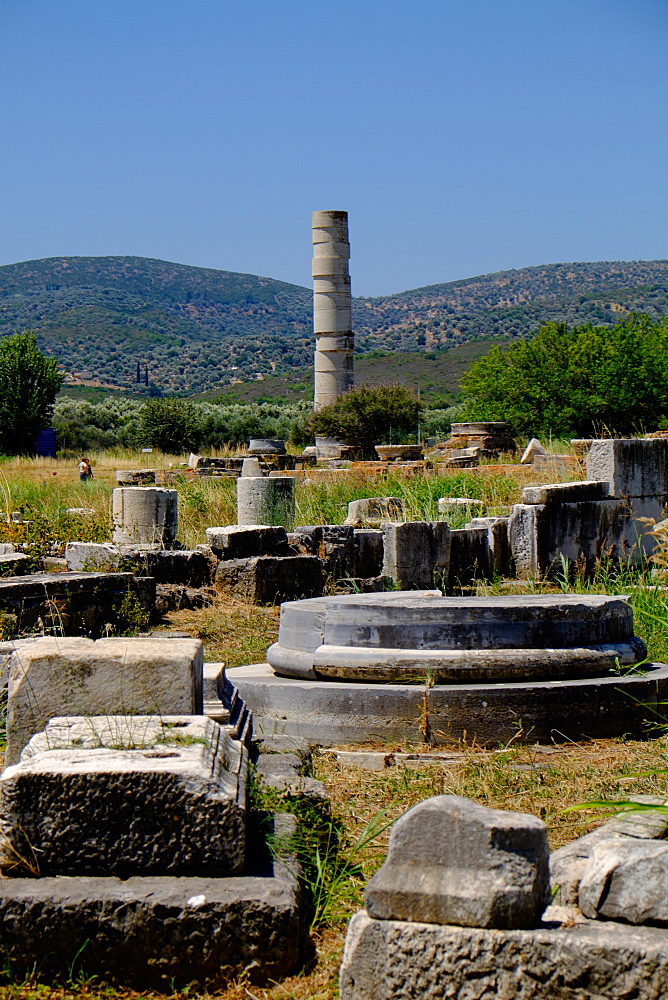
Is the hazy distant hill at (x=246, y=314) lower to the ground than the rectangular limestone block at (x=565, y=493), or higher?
higher

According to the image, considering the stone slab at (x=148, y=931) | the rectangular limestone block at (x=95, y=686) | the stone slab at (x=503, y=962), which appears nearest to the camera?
the stone slab at (x=503, y=962)

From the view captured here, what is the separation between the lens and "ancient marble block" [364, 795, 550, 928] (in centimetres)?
270

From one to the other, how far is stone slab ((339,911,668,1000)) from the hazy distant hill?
201 feet

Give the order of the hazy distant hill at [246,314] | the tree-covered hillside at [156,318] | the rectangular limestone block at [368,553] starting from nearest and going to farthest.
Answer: the rectangular limestone block at [368,553] → the hazy distant hill at [246,314] → the tree-covered hillside at [156,318]

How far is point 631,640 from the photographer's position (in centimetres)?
612

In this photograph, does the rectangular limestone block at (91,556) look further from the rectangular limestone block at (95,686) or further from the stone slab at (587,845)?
the stone slab at (587,845)

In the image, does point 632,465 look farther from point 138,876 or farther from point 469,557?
point 138,876

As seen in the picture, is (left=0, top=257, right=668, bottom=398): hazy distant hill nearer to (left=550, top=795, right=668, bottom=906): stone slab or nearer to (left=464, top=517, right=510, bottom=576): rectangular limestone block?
(left=464, top=517, right=510, bottom=576): rectangular limestone block

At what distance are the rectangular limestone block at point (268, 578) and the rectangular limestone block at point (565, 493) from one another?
98.4 inches

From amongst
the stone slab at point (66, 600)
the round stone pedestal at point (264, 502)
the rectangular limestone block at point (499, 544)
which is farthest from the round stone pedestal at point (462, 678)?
the round stone pedestal at point (264, 502)

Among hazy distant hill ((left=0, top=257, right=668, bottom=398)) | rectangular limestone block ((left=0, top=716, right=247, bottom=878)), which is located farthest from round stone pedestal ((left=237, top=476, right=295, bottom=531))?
hazy distant hill ((left=0, top=257, right=668, bottom=398))

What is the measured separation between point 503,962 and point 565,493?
765 centimetres

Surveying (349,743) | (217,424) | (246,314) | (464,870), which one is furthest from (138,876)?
(246,314)

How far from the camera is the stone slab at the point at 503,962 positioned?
8.51 feet
